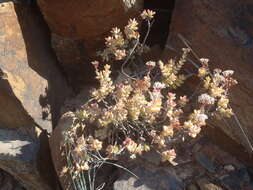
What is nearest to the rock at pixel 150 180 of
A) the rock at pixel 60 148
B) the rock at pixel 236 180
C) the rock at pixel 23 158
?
the rock at pixel 236 180

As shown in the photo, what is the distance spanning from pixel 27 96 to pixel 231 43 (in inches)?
60.4

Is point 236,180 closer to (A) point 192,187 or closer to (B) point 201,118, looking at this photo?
(A) point 192,187

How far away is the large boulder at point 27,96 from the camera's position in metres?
2.81

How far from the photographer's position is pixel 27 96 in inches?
113

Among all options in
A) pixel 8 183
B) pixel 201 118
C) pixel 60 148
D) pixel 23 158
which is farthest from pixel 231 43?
pixel 8 183

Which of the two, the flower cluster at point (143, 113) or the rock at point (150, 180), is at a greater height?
the flower cluster at point (143, 113)

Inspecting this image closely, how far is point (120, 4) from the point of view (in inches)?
108

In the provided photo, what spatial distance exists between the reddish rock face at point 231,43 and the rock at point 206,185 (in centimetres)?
33

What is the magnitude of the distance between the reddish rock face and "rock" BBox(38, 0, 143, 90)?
1.81ft

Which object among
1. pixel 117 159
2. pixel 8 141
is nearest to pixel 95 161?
pixel 117 159

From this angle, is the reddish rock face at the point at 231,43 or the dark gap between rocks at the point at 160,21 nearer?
the reddish rock face at the point at 231,43

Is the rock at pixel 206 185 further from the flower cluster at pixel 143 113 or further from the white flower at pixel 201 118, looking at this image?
the white flower at pixel 201 118

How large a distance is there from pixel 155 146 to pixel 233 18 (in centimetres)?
99

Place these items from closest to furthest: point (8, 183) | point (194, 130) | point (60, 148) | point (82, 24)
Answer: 1. point (194, 130)
2. point (60, 148)
3. point (82, 24)
4. point (8, 183)
